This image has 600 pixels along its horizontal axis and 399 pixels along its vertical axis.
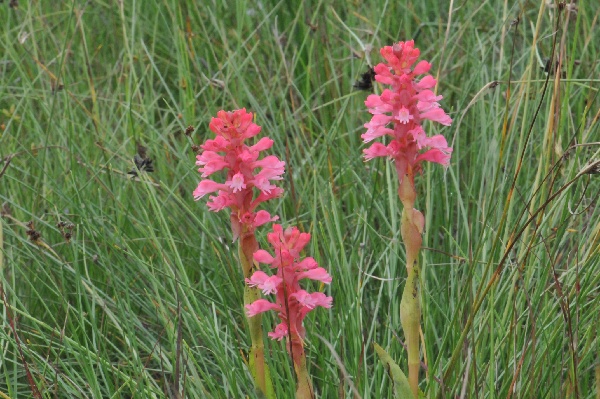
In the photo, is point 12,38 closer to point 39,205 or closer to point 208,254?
point 39,205

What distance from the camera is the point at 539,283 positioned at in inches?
93.0

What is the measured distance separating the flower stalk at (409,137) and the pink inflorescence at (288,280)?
18 centimetres

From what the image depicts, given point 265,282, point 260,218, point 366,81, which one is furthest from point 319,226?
point 366,81

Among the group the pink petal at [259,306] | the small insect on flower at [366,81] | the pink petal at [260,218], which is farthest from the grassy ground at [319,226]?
the pink petal at [260,218]

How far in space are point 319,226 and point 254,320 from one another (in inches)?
22.6

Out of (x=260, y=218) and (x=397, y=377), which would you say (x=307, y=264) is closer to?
(x=260, y=218)

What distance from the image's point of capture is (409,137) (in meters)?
1.92

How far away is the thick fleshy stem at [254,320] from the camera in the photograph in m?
1.92

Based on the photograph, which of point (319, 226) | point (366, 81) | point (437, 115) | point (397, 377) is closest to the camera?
point (397, 377)

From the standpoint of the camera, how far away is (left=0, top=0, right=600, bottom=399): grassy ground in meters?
2.25

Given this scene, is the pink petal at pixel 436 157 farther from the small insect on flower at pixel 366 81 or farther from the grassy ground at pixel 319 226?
the small insect on flower at pixel 366 81

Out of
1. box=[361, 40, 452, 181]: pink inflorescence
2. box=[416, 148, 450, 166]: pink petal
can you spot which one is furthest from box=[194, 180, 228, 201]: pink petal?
box=[416, 148, 450, 166]: pink petal

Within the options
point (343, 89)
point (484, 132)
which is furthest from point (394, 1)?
point (484, 132)

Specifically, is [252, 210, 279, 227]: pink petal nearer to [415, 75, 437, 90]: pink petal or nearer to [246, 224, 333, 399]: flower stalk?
[246, 224, 333, 399]: flower stalk
